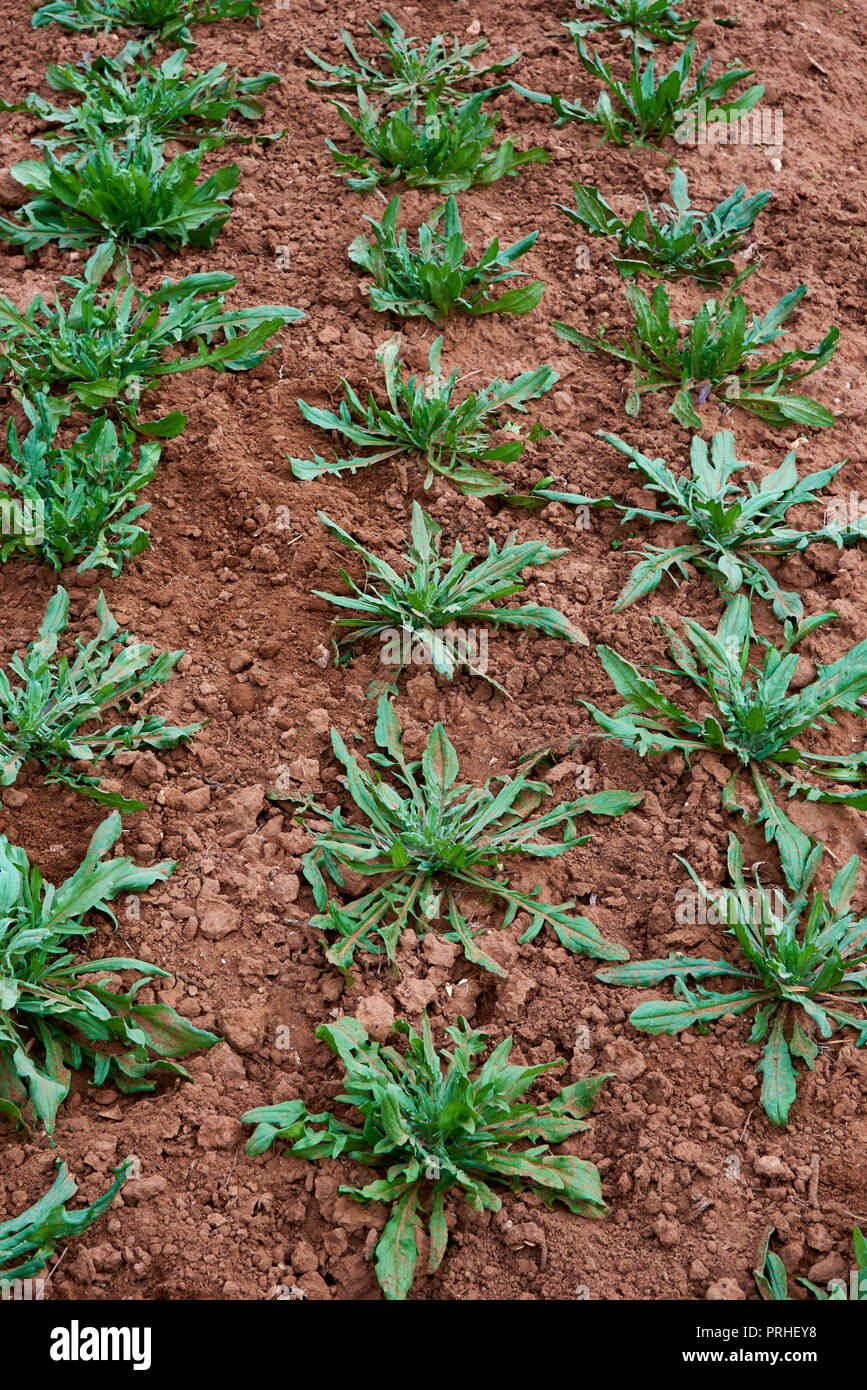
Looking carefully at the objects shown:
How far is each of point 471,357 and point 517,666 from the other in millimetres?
1171

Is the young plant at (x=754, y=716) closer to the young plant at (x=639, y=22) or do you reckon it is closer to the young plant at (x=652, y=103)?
the young plant at (x=652, y=103)

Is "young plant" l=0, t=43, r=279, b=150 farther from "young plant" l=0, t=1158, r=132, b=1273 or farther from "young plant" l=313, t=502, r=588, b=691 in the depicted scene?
Answer: "young plant" l=0, t=1158, r=132, b=1273

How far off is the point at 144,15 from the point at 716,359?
275cm

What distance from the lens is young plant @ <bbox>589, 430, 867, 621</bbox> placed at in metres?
3.41

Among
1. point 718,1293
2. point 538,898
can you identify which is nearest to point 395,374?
point 538,898

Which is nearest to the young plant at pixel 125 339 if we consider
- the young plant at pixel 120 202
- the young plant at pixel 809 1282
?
the young plant at pixel 120 202

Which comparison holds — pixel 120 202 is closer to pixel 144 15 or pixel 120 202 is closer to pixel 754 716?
pixel 144 15

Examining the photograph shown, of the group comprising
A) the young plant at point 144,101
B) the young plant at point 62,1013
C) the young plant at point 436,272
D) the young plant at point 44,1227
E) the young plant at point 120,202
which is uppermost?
the young plant at point 144,101

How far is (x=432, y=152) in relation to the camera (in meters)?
4.23

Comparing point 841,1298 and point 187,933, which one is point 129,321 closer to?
point 187,933

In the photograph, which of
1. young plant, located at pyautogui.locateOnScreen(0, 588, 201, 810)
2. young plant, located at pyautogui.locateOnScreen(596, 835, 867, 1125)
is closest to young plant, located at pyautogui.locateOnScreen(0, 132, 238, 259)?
young plant, located at pyautogui.locateOnScreen(0, 588, 201, 810)

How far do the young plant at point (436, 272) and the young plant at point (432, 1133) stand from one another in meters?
2.35

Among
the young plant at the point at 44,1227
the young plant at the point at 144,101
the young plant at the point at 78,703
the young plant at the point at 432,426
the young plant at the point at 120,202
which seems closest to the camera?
the young plant at the point at 44,1227

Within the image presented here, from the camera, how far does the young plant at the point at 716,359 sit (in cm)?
375
